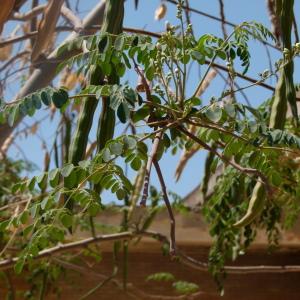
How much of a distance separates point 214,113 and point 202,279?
3.61 meters

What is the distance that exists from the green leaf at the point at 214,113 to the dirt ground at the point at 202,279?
11.2 ft

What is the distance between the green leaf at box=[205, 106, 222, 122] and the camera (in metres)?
1.48

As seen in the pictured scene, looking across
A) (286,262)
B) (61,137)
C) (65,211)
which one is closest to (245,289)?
(286,262)

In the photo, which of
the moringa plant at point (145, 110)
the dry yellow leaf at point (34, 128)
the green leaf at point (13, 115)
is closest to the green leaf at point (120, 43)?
the moringa plant at point (145, 110)

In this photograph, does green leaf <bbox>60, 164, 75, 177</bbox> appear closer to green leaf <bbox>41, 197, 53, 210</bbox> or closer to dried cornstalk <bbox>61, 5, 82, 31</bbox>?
green leaf <bbox>41, 197, 53, 210</bbox>

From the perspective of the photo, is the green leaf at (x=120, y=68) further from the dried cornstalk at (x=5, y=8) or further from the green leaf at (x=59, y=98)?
the dried cornstalk at (x=5, y=8)

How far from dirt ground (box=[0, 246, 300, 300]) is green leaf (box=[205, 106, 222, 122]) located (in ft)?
11.2

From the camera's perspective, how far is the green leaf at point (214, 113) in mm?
1482

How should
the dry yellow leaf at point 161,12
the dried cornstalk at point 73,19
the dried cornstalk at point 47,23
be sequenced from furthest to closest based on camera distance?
the dry yellow leaf at point 161,12, the dried cornstalk at point 73,19, the dried cornstalk at point 47,23

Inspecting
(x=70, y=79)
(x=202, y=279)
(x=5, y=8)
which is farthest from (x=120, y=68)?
(x=202, y=279)

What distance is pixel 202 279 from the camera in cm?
499

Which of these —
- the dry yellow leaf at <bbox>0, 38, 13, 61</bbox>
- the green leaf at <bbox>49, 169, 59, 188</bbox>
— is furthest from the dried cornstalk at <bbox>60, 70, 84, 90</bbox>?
the green leaf at <bbox>49, 169, 59, 188</bbox>

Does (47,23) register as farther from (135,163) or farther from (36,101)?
(135,163)

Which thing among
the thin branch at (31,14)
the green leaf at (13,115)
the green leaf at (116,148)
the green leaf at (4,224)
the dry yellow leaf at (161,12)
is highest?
the dry yellow leaf at (161,12)
